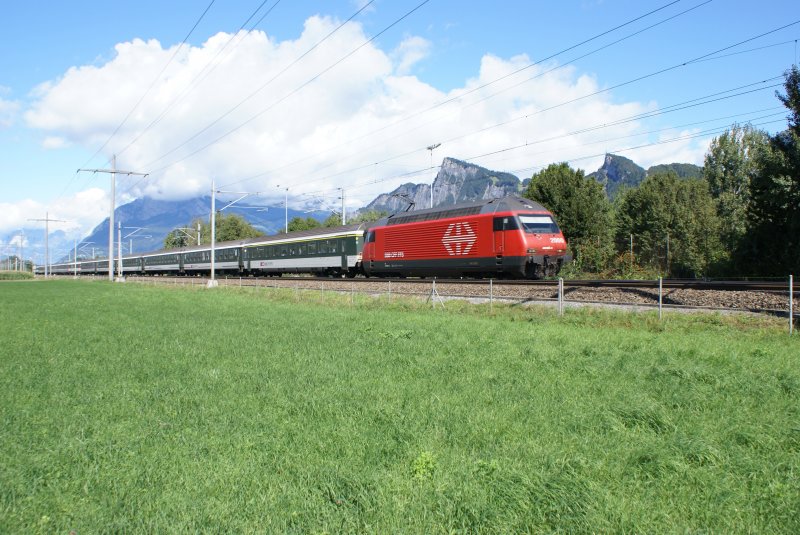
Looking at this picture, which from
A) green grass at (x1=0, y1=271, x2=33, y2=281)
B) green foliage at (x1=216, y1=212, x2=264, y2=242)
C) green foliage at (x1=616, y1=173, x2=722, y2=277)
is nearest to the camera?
green foliage at (x1=616, y1=173, x2=722, y2=277)

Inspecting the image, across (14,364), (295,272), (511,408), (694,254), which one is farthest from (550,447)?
(295,272)

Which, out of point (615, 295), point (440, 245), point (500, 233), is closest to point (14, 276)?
point (440, 245)

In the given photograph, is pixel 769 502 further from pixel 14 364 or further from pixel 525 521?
pixel 14 364

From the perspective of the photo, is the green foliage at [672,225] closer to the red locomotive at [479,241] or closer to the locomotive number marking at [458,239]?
the red locomotive at [479,241]

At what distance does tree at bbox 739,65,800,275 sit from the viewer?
24.5 metres

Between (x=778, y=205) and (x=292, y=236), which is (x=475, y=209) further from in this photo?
(x=292, y=236)

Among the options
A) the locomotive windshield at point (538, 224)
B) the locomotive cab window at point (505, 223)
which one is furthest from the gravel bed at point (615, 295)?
the locomotive windshield at point (538, 224)

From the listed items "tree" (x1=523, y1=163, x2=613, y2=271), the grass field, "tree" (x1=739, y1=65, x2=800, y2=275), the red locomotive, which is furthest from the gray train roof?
the grass field

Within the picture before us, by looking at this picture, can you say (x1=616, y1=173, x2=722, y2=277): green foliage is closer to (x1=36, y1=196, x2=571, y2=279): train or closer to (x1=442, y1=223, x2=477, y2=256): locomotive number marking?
(x1=36, y1=196, x2=571, y2=279): train

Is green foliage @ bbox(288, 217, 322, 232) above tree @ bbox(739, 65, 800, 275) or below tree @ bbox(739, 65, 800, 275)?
above

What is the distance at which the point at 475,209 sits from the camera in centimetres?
2772

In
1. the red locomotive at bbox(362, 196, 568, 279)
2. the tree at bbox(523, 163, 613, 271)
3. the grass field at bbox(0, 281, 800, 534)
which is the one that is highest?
the tree at bbox(523, 163, 613, 271)

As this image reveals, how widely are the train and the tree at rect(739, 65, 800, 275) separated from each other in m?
9.11

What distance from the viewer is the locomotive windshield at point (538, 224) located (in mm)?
25250
